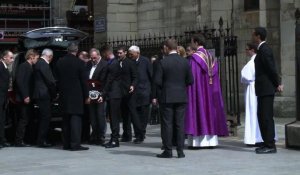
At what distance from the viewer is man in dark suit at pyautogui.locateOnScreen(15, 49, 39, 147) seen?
11973 mm

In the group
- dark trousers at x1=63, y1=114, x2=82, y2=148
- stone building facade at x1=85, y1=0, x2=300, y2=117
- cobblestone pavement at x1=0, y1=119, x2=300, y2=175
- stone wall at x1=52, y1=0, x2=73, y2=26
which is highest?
stone wall at x1=52, y1=0, x2=73, y2=26

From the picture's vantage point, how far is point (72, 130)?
446 inches

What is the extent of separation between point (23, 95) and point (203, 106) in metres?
3.45

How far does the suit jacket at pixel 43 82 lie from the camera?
38.9 ft

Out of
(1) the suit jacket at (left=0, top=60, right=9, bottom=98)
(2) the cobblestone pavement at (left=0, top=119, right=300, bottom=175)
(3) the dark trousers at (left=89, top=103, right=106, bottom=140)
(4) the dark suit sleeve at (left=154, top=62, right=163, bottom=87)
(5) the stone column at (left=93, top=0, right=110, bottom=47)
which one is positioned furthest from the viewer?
(5) the stone column at (left=93, top=0, right=110, bottom=47)

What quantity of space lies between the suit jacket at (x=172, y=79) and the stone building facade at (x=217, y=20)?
260 inches

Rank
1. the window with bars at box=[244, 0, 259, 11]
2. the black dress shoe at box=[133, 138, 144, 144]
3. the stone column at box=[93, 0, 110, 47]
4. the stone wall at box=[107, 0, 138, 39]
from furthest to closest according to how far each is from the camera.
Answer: the stone column at box=[93, 0, 110, 47] → the stone wall at box=[107, 0, 138, 39] → the window with bars at box=[244, 0, 259, 11] → the black dress shoe at box=[133, 138, 144, 144]

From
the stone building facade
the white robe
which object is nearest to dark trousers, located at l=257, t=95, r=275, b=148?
the white robe

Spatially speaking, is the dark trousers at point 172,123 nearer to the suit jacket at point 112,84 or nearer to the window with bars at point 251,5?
the suit jacket at point 112,84

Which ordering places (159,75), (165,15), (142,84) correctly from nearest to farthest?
(159,75) → (142,84) → (165,15)

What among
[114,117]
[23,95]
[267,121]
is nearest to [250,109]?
[267,121]

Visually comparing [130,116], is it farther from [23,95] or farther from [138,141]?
[23,95]

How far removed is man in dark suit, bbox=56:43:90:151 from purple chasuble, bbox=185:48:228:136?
1948 millimetres

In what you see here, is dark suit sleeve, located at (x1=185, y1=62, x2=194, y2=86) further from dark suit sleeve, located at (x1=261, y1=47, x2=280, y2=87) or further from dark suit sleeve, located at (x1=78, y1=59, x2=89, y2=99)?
dark suit sleeve, located at (x1=78, y1=59, x2=89, y2=99)
